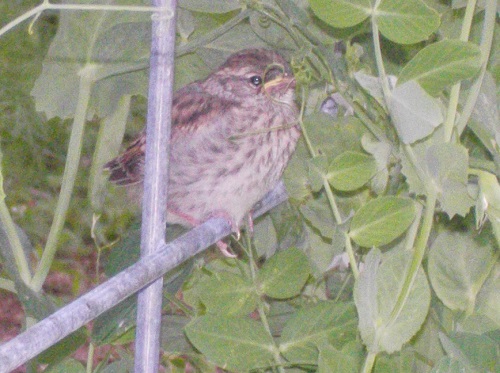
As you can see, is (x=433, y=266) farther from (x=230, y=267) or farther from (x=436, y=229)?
→ (x=230, y=267)

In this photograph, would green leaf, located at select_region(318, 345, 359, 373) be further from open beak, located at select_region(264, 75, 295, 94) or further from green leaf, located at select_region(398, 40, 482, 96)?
open beak, located at select_region(264, 75, 295, 94)

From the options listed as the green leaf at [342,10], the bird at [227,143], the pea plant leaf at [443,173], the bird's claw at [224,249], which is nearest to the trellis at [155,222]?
the green leaf at [342,10]

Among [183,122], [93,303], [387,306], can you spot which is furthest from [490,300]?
[183,122]

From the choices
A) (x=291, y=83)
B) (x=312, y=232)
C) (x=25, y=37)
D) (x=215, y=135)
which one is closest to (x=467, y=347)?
(x=312, y=232)

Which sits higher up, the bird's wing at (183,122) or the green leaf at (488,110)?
the green leaf at (488,110)

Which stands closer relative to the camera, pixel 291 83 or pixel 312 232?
pixel 312 232

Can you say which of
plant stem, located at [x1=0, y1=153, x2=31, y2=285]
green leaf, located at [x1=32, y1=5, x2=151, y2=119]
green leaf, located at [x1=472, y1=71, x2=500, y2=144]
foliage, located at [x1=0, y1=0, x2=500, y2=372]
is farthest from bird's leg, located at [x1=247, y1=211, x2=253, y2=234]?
green leaf, located at [x1=472, y1=71, x2=500, y2=144]

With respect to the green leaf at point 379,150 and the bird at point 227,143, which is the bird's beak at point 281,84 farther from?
the green leaf at point 379,150
